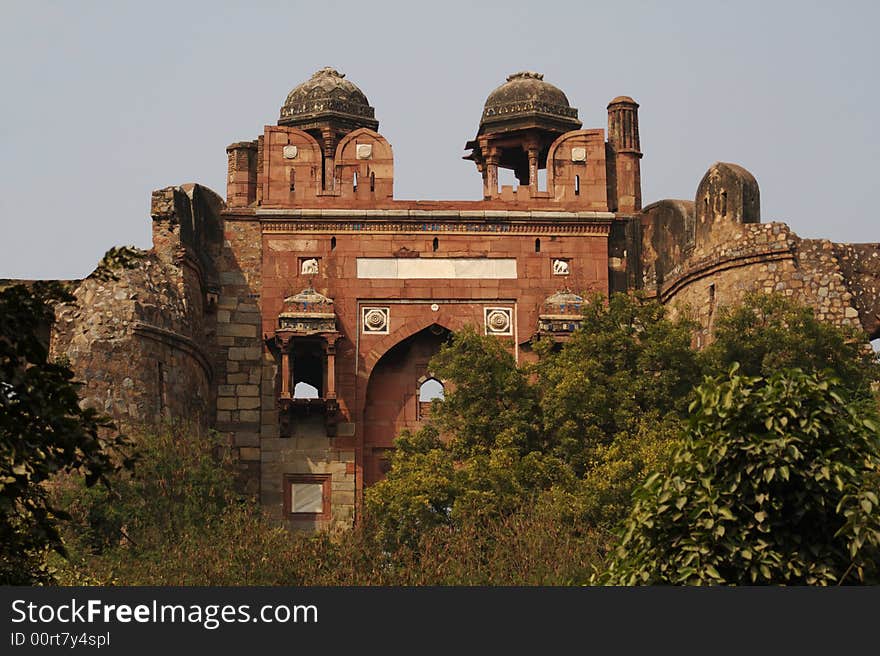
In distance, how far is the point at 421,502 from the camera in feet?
92.8

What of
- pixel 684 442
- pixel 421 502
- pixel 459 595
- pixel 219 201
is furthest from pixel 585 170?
pixel 459 595

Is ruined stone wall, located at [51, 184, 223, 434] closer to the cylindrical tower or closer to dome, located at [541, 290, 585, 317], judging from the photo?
dome, located at [541, 290, 585, 317]

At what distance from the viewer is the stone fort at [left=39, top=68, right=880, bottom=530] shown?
3178cm

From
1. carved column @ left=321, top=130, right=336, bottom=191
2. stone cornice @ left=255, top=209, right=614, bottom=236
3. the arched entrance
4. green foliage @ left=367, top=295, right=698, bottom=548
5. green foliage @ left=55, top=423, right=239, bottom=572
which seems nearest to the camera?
green foliage @ left=55, top=423, right=239, bottom=572

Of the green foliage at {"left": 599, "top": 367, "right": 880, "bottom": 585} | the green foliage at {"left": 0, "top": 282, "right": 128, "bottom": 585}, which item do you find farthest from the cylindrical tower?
the green foliage at {"left": 0, "top": 282, "right": 128, "bottom": 585}

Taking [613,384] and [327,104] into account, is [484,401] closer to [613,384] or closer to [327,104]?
[613,384]

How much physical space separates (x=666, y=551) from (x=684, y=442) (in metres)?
0.82

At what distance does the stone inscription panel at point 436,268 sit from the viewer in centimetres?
3366

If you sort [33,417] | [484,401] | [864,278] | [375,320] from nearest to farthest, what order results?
[33,417] → [484,401] → [864,278] → [375,320]

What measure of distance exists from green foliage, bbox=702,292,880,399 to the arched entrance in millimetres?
5412

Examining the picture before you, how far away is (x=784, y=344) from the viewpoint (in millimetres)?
28984

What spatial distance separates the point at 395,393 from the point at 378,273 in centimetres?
181

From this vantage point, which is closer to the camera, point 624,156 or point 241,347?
point 241,347

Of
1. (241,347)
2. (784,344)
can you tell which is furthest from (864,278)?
(241,347)
